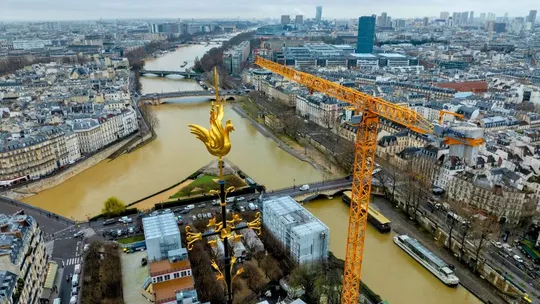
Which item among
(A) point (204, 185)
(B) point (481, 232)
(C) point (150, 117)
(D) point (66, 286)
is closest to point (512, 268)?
(B) point (481, 232)

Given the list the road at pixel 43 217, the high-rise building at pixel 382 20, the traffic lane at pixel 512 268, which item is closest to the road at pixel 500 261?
the traffic lane at pixel 512 268

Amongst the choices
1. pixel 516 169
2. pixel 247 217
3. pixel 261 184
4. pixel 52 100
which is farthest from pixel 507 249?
pixel 52 100

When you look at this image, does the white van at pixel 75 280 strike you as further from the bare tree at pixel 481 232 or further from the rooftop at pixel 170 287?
the bare tree at pixel 481 232

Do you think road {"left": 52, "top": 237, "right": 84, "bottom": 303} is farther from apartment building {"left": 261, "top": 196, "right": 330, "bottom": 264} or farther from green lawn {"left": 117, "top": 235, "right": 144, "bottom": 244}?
apartment building {"left": 261, "top": 196, "right": 330, "bottom": 264}

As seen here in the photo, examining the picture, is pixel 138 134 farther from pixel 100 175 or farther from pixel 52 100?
pixel 52 100

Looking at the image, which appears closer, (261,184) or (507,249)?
(507,249)

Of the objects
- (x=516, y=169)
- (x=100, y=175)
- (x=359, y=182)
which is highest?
(x=359, y=182)

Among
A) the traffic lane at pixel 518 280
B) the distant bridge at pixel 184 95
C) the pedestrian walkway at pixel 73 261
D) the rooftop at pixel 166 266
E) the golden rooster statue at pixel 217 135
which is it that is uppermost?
the golden rooster statue at pixel 217 135

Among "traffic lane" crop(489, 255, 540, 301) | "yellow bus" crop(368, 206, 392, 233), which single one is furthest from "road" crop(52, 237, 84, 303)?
"traffic lane" crop(489, 255, 540, 301)
